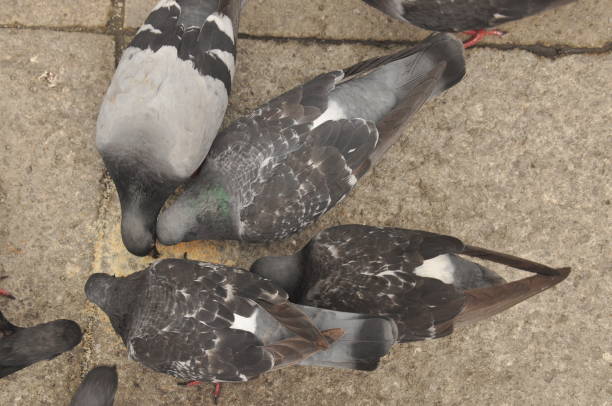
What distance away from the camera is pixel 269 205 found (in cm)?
310

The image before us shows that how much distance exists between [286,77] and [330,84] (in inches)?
25.0

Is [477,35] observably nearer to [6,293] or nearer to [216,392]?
[216,392]

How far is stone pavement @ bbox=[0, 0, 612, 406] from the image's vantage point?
362 cm

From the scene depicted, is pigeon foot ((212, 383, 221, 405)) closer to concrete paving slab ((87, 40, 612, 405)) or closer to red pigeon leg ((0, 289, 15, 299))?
concrete paving slab ((87, 40, 612, 405))

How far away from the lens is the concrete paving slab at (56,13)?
3740 mm

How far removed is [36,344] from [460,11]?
3.11 m

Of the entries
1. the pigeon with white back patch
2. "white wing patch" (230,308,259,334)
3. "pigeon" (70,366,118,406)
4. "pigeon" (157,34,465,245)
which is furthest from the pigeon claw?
"pigeon" (70,366,118,406)

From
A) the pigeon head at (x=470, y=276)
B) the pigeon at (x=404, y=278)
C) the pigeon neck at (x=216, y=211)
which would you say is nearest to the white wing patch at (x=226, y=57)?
the pigeon neck at (x=216, y=211)

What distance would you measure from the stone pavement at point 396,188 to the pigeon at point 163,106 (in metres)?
0.50

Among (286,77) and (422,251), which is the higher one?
(286,77)

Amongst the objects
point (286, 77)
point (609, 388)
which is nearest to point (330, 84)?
point (286, 77)

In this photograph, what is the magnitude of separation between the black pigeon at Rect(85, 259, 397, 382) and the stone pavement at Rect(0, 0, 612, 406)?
2.18ft

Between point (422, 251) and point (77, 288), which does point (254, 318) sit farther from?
point (77, 288)

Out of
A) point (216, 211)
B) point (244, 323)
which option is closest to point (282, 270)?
point (244, 323)
